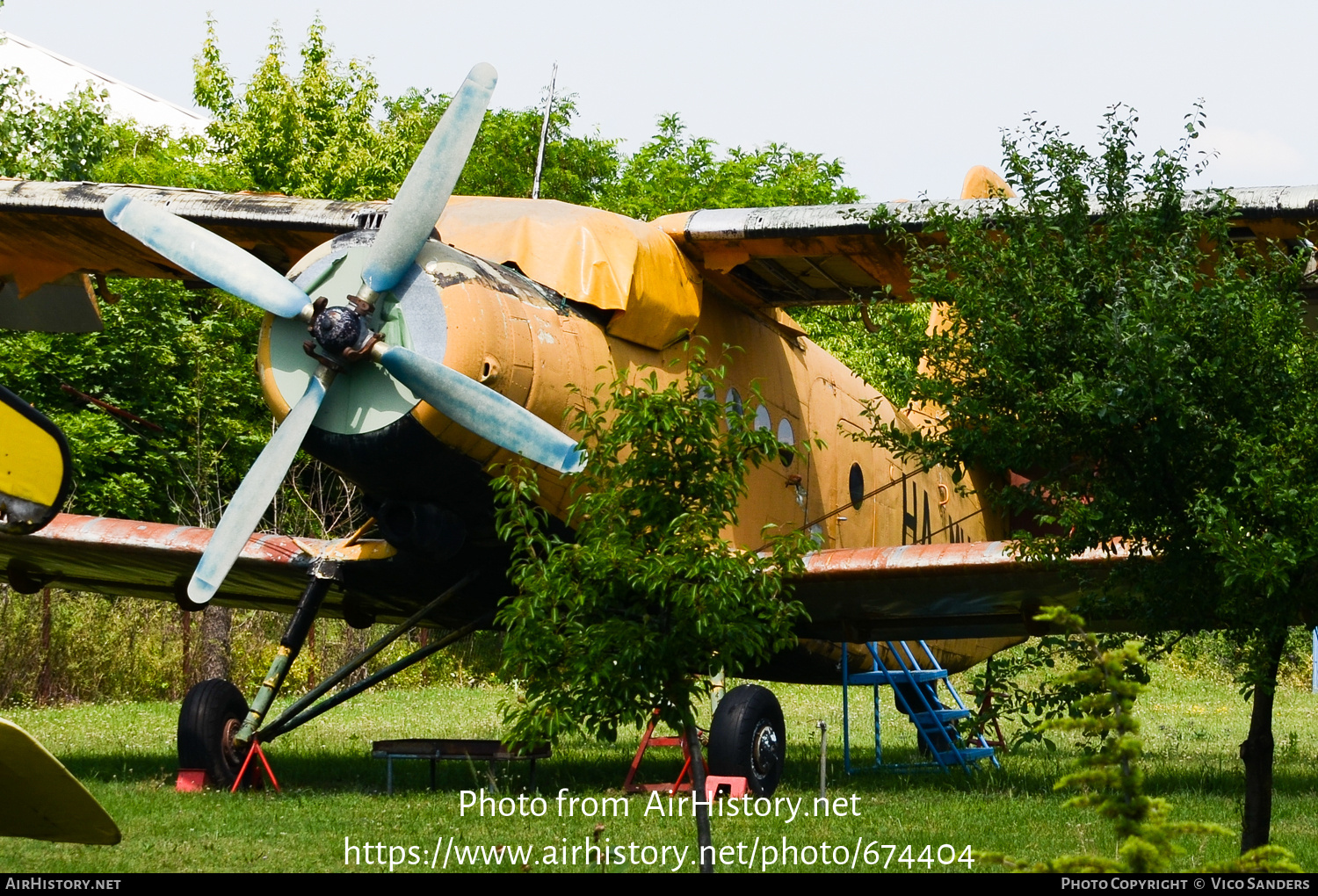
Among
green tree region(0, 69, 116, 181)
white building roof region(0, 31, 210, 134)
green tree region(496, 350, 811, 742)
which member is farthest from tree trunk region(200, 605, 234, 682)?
white building roof region(0, 31, 210, 134)

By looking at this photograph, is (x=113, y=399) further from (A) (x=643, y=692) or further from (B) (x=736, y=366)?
(A) (x=643, y=692)

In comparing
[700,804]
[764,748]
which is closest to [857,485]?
[764,748]

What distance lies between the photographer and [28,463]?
→ 9.01 feet

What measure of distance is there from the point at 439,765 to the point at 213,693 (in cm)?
375

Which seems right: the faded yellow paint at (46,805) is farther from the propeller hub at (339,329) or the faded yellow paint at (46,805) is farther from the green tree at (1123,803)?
the propeller hub at (339,329)

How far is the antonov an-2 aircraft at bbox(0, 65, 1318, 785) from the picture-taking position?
947 cm

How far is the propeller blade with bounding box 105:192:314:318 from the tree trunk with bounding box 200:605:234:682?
13.8 metres

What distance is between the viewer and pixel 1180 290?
7098 millimetres

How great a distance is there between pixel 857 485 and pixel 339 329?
257 inches

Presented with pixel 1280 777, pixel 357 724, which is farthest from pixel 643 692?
pixel 357 724

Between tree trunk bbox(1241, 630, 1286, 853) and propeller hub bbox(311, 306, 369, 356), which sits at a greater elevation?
propeller hub bbox(311, 306, 369, 356)

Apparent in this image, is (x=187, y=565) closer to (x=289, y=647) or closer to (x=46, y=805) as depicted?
(x=289, y=647)

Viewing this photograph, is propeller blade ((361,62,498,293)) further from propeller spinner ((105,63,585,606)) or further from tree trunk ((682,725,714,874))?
tree trunk ((682,725,714,874))

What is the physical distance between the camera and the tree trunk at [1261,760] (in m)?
7.33
